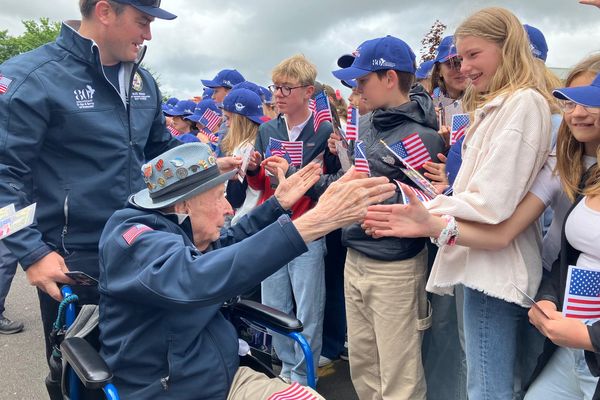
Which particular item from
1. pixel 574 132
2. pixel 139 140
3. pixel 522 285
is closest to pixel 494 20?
pixel 574 132

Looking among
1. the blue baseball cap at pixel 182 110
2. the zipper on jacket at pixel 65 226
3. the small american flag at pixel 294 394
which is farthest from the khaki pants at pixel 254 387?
the blue baseball cap at pixel 182 110

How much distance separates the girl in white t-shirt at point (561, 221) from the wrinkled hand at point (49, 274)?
1.28m

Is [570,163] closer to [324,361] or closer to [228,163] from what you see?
[228,163]

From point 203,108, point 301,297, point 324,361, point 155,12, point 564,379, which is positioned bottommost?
point 324,361

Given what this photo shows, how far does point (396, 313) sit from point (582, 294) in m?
1.11

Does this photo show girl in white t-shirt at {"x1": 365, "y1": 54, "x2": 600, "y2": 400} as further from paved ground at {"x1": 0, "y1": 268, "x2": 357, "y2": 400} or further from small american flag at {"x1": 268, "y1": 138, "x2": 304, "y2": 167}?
paved ground at {"x1": 0, "y1": 268, "x2": 357, "y2": 400}

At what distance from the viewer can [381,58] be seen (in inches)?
103

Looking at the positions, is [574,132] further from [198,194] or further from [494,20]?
[198,194]

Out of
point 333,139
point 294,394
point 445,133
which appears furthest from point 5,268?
point 445,133

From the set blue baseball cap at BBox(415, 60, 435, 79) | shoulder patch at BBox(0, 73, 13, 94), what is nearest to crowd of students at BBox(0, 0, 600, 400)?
shoulder patch at BBox(0, 73, 13, 94)

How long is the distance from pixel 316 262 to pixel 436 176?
1.08m

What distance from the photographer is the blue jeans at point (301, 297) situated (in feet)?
10.6

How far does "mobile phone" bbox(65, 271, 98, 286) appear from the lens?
6.65 feet

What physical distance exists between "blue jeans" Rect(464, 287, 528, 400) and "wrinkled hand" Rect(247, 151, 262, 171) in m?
1.70
